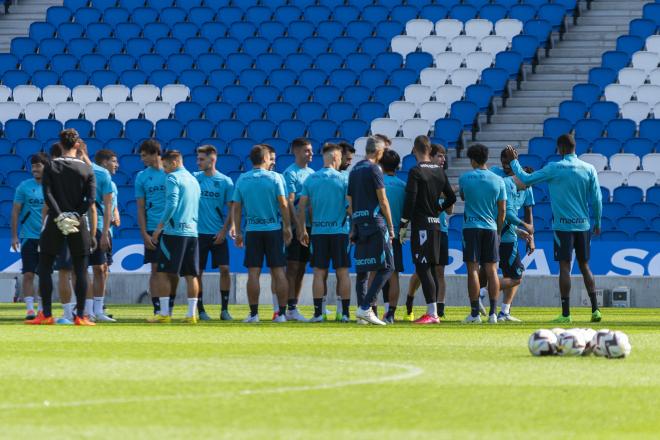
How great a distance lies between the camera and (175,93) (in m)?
28.5

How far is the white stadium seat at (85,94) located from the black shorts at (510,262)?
45.7 ft

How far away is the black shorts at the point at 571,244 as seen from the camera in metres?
16.0

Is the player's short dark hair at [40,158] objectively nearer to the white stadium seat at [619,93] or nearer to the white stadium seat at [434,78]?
the white stadium seat at [434,78]

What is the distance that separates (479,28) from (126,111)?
7.81 m

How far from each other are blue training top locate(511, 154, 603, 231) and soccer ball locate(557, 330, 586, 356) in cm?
583

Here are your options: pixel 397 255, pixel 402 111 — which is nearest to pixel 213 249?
pixel 397 255

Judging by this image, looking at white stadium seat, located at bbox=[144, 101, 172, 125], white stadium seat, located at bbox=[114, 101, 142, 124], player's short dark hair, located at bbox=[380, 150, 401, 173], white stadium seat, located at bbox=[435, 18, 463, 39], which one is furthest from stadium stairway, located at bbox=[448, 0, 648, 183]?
player's short dark hair, located at bbox=[380, 150, 401, 173]

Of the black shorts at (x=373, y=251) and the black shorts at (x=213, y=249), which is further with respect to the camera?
the black shorts at (x=213, y=249)

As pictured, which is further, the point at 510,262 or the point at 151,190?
the point at 510,262

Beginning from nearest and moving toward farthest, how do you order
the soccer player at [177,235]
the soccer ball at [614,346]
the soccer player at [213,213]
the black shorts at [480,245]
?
the soccer ball at [614,346] < the soccer player at [177,235] < the black shorts at [480,245] < the soccer player at [213,213]

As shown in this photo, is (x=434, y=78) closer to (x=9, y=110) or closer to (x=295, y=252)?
(x=9, y=110)

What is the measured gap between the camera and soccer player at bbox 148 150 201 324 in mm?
15273

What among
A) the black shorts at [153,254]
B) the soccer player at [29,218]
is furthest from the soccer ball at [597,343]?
the soccer player at [29,218]

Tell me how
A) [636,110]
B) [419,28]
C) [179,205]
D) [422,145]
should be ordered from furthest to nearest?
[419,28] < [636,110] < [179,205] < [422,145]
